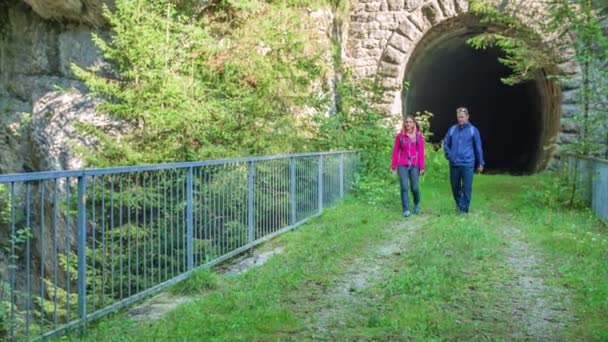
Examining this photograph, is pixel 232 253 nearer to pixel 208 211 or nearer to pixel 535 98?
pixel 208 211

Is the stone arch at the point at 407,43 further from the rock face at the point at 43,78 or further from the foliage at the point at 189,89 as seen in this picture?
the rock face at the point at 43,78

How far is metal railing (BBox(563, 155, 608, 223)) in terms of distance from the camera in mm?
9477

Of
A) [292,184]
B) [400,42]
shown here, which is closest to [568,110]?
[400,42]

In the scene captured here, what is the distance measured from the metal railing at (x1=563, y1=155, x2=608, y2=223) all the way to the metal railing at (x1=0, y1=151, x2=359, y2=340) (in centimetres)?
479

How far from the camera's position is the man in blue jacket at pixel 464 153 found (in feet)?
33.3

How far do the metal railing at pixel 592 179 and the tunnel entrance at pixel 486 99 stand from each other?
5915 mm

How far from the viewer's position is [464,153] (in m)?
10.2

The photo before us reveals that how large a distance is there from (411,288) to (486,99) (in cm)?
2600

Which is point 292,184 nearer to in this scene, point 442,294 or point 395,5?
point 442,294

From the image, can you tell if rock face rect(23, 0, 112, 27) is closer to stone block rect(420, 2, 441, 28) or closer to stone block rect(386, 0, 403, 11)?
stone block rect(386, 0, 403, 11)

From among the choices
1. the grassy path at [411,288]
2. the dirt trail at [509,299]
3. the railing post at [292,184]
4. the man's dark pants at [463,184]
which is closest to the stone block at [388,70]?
the man's dark pants at [463,184]

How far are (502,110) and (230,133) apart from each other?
2202 cm

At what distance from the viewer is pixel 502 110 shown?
2959 centimetres

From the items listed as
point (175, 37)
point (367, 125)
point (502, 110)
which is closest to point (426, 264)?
point (175, 37)
